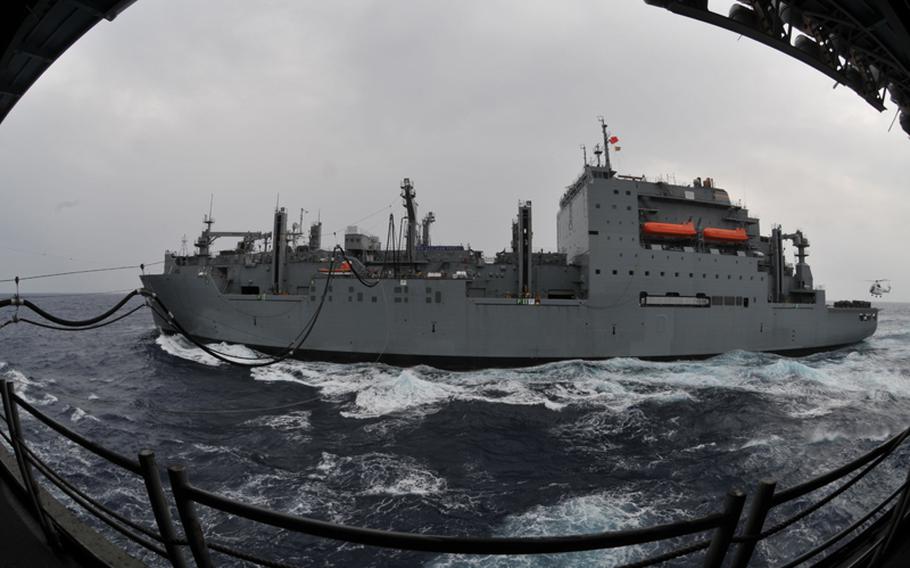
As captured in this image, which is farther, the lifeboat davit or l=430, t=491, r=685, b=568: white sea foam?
the lifeboat davit

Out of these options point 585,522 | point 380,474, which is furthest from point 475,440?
point 585,522

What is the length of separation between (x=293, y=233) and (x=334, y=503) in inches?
933

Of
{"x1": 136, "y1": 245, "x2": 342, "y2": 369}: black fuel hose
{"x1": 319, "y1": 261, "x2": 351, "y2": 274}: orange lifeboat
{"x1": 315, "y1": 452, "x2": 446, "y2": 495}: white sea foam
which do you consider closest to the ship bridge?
{"x1": 136, "y1": 245, "x2": 342, "y2": 369}: black fuel hose

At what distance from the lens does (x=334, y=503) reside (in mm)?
7371

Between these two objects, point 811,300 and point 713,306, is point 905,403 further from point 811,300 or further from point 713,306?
point 811,300

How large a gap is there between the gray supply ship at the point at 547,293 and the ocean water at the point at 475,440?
1.35 metres

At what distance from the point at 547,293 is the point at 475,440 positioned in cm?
1249

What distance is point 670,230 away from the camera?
842 inches

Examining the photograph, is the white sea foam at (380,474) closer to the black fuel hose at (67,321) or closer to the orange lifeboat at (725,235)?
the black fuel hose at (67,321)

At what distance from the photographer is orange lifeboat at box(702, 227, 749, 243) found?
22255mm

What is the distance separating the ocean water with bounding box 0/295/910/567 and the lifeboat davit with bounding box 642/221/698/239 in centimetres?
692

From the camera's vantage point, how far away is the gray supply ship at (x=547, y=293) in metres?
18.8

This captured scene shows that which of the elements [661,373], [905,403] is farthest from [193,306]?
[905,403]

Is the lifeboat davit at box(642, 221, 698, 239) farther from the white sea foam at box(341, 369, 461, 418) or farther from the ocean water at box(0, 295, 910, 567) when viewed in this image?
the white sea foam at box(341, 369, 461, 418)
